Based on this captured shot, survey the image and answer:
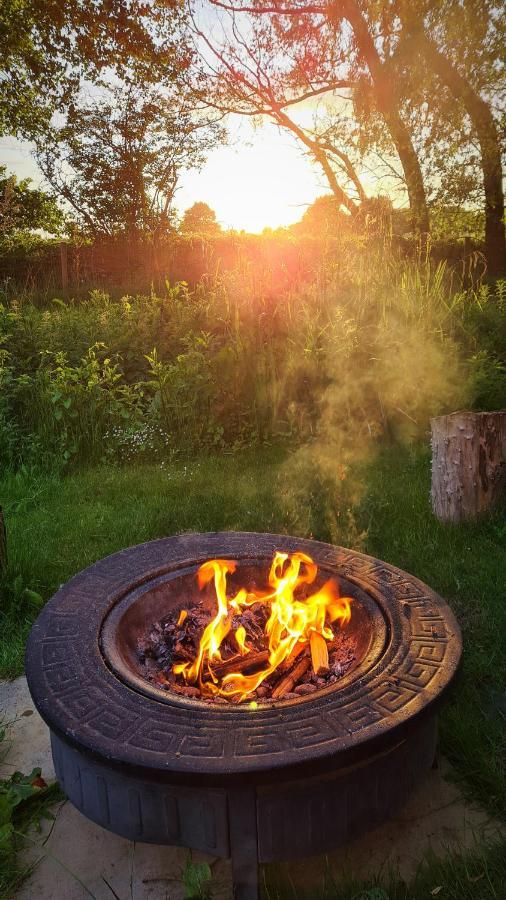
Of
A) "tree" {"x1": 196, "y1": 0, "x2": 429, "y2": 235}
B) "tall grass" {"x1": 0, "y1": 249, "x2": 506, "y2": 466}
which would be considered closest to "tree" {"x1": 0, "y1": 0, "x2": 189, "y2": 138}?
"tree" {"x1": 196, "y1": 0, "x2": 429, "y2": 235}

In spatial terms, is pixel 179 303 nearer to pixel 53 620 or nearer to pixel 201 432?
pixel 201 432

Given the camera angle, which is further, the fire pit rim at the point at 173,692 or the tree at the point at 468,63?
the tree at the point at 468,63

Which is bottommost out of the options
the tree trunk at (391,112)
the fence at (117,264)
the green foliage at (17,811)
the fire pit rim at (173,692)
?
the green foliage at (17,811)

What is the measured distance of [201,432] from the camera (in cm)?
589

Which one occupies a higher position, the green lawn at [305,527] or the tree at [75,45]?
the tree at [75,45]

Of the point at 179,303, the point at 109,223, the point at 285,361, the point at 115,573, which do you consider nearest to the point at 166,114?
the point at 109,223

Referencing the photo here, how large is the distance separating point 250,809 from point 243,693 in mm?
537

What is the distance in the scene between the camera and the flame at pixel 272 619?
7.38 ft

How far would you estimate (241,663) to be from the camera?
7.55ft

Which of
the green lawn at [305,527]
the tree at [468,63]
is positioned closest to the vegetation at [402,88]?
the tree at [468,63]

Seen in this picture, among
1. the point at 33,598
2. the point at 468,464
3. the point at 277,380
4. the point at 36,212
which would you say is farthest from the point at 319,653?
the point at 36,212

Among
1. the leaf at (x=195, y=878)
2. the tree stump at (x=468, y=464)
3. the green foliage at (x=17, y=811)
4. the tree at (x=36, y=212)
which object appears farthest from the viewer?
the tree at (x=36, y=212)

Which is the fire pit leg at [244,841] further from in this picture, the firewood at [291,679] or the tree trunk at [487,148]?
the tree trunk at [487,148]

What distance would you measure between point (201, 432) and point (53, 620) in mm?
3669
